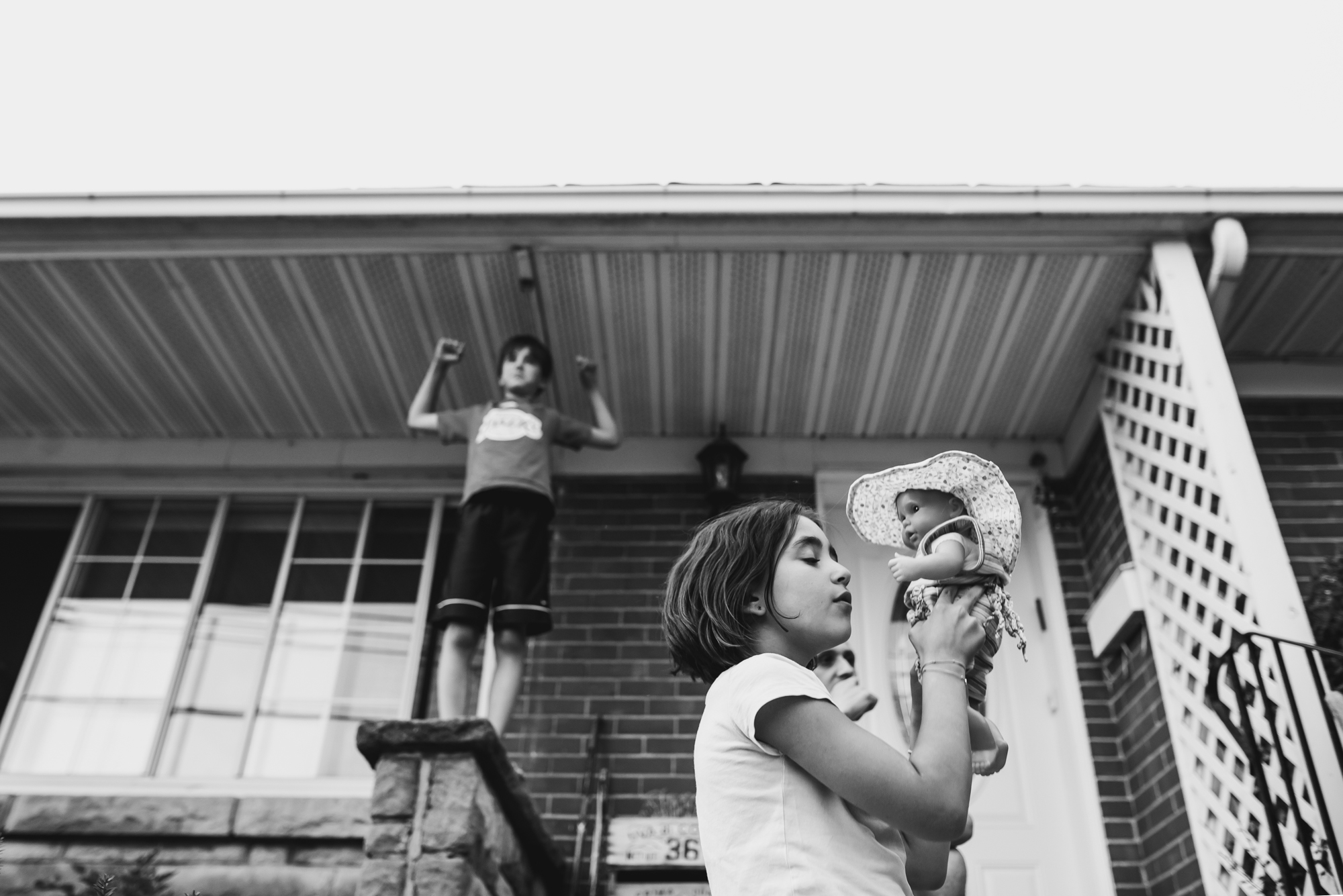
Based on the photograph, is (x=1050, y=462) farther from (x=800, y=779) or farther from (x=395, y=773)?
(x=800, y=779)

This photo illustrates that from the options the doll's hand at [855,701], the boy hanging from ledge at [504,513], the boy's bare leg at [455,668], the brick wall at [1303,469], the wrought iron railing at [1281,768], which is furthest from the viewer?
the brick wall at [1303,469]

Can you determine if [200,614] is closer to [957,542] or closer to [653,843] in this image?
[653,843]

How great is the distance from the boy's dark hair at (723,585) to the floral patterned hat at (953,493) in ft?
0.77

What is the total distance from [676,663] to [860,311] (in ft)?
9.95

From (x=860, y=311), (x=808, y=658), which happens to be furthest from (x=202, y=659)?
(x=808, y=658)

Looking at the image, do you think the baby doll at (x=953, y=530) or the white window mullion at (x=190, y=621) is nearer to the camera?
the baby doll at (x=953, y=530)

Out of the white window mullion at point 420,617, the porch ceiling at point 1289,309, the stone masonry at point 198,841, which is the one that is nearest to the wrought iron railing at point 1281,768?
the porch ceiling at point 1289,309

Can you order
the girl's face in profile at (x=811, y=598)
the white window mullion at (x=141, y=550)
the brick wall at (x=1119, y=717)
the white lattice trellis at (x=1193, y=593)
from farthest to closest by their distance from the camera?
the white window mullion at (x=141, y=550) < the brick wall at (x=1119, y=717) < the white lattice trellis at (x=1193, y=593) < the girl's face in profile at (x=811, y=598)

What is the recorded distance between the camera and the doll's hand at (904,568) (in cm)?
133

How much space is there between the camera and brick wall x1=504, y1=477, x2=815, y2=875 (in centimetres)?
419

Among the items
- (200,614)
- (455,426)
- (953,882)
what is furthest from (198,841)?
(953,882)

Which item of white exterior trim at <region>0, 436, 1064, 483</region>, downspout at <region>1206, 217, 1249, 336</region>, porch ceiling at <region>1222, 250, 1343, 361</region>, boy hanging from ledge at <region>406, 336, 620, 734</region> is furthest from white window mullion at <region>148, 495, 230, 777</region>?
porch ceiling at <region>1222, 250, 1343, 361</region>

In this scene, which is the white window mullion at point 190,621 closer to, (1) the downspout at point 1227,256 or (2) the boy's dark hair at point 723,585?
(2) the boy's dark hair at point 723,585

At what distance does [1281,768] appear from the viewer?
2.69 m
